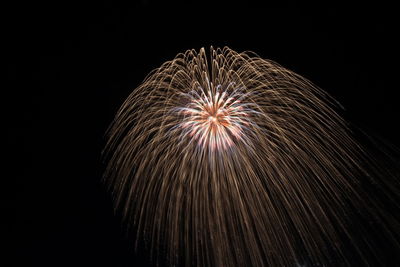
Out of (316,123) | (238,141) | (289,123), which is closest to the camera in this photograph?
(316,123)

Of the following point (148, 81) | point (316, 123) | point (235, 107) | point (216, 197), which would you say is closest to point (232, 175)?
point (216, 197)

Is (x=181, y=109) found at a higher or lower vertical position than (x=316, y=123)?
higher

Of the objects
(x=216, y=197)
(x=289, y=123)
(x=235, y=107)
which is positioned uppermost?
(x=235, y=107)

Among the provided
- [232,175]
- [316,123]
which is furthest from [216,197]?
[316,123]

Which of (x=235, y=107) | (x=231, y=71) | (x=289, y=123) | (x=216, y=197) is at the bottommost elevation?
(x=216, y=197)

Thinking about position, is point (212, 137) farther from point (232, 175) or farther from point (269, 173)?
point (269, 173)

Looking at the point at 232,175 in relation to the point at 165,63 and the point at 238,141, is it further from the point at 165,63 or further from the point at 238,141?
the point at 165,63

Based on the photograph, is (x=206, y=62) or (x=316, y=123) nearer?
(x=316, y=123)

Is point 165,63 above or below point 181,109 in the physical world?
above

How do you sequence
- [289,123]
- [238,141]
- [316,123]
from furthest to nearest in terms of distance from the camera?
[238,141] < [289,123] < [316,123]
